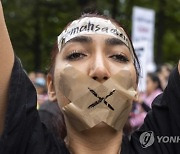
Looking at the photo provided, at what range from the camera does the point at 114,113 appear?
1.70 meters

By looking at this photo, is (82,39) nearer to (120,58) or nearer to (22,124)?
(120,58)

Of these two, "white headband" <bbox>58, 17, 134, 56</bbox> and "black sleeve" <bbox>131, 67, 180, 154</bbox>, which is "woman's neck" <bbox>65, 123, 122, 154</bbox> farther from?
"white headband" <bbox>58, 17, 134, 56</bbox>

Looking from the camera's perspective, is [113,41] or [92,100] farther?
[113,41]

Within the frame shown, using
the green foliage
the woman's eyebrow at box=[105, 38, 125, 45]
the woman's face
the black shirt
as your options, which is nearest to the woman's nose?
the woman's face

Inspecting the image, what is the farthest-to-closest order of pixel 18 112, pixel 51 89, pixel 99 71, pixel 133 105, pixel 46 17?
pixel 46 17, pixel 133 105, pixel 51 89, pixel 99 71, pixel 18 112

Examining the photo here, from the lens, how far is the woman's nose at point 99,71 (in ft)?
5.47

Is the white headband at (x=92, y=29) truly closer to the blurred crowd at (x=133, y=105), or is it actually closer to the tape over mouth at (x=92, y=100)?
the tape over mouth at (x=92, y=100)

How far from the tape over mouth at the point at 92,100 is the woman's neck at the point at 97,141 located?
0.03 meters

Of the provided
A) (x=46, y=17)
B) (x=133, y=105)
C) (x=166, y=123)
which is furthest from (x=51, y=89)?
(x=46, y=17)

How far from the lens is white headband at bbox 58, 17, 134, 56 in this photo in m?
1.82

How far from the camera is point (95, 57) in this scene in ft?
5.66

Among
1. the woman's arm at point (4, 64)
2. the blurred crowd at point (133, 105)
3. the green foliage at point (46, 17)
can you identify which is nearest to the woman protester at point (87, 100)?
the woman's arm at point (4, 64)

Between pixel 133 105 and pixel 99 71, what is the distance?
219cm

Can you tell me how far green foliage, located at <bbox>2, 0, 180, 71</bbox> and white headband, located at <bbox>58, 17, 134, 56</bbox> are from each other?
13758mm
